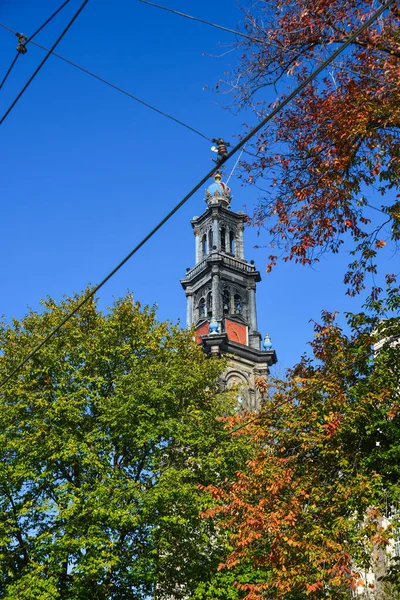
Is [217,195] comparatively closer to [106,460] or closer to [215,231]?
[215,231]

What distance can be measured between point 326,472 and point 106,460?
10753 millimetres

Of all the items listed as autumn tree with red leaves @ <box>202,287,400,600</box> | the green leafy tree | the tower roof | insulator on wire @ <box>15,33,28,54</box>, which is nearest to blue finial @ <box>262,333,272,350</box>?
the tower roof

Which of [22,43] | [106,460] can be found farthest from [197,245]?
[22,43]

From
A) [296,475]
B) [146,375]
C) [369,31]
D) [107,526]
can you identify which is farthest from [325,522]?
[146,375]

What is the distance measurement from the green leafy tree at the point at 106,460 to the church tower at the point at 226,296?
3720cm

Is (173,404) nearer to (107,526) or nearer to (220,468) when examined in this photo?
(220,468)

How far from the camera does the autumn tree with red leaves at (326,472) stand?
12875mm

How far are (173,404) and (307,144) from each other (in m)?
14.5

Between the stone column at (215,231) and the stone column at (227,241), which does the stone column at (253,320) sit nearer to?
the stone column at (227,241)

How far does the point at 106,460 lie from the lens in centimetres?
2314

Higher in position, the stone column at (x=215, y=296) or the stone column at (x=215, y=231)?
the stone column at (x=215, y=231)

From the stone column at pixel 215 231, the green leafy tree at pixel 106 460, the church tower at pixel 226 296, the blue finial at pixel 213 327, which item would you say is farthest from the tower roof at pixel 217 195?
the green leafy tree at pixel 106 460

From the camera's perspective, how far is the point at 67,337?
25.8m

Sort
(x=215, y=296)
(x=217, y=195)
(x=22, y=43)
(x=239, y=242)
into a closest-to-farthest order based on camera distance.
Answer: (x=22, y=43)
(x=215, y=296)
(x=239, y=242)
(x=217, y=195)
